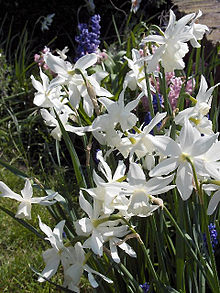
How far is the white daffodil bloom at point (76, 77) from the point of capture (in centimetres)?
117

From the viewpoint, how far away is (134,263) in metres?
1.43

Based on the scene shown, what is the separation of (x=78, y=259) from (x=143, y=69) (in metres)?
0.55

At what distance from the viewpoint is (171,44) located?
1132 millimetres

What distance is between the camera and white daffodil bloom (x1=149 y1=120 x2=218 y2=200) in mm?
915

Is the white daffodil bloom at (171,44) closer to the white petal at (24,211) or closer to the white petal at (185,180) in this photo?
the white petal at (185,180)

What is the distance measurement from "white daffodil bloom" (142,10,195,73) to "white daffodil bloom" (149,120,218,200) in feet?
0.88

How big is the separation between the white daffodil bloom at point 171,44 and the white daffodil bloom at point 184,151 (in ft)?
0.88

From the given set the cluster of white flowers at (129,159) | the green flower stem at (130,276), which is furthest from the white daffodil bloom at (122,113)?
the green flower stem at (130,276)

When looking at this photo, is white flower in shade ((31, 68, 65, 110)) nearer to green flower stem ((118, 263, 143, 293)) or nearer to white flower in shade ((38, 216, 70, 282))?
white flower in shade ((38, 216, 70, 282))

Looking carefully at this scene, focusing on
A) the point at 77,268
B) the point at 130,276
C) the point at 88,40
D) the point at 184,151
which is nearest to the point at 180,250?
the point at 130,276

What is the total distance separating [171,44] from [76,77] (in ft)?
0.81

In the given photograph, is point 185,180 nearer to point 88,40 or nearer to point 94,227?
point 94,227

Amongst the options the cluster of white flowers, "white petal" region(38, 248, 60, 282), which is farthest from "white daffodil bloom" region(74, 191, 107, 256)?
"white petal" region(38, 248, 60, 282)

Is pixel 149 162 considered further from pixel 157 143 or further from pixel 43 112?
pixel 43 112
